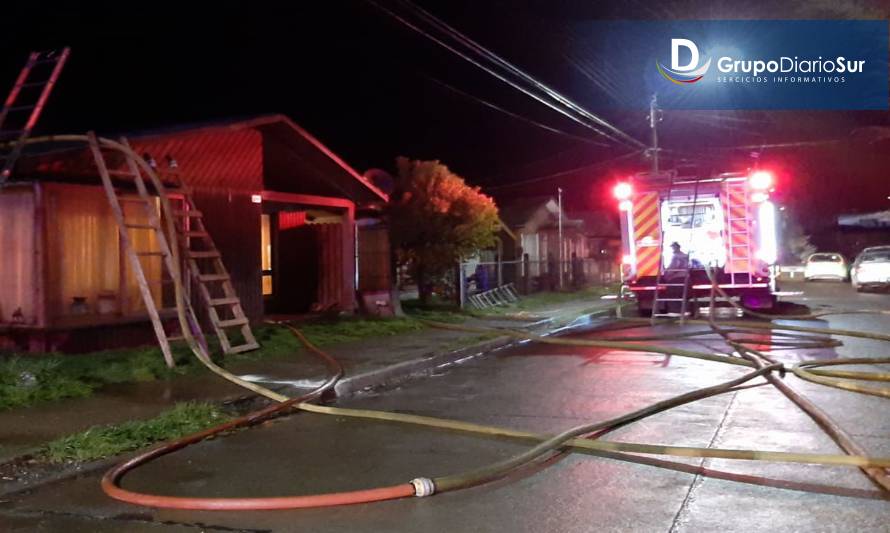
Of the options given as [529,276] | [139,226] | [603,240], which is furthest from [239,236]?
[603,240]

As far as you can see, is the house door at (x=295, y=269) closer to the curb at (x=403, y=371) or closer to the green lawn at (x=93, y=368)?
the green lawn at (x=93, y=368)

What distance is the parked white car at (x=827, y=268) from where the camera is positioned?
1459 inches

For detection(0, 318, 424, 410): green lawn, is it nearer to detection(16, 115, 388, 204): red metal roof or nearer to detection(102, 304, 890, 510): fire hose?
detection(102, 304, 890, 510): fire hose

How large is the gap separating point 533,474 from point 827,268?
35.5 m

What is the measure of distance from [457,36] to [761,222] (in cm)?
755

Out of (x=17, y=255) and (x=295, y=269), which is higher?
(x=17, y=255)

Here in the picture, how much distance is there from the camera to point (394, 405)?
9.28 meters

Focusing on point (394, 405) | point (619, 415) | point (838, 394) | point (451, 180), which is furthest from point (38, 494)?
point (451, 180)

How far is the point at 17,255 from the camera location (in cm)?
1090

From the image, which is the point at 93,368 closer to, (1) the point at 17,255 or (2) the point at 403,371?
(1) the point at 17,255

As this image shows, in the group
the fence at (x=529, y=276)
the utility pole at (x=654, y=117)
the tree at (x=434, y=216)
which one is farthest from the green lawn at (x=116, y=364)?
the utility pole at (x=654, y=117)

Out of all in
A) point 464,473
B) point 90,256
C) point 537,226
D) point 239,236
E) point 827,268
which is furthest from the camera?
point 827,268

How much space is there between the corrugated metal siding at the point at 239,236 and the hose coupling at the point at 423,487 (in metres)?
8.86

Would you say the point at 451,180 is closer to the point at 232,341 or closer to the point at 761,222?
the point at 761,222
